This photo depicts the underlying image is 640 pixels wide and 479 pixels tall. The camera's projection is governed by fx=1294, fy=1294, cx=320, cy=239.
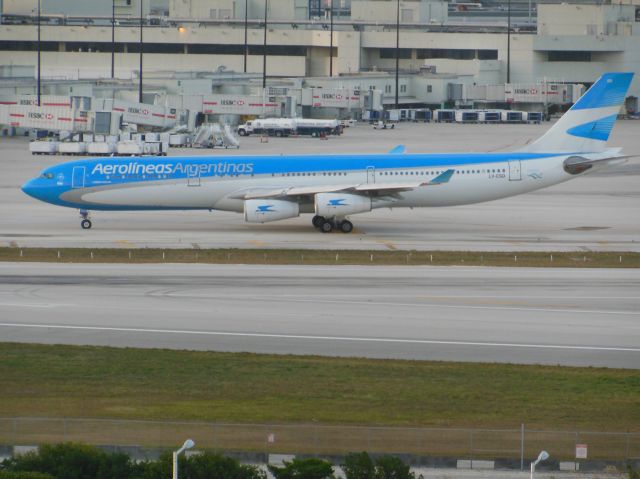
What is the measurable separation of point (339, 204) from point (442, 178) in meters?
4.95

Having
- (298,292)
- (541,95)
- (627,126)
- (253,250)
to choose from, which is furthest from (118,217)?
(541,95)

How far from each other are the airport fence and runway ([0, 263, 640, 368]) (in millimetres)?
7936

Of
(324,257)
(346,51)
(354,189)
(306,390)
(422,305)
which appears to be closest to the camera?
(306,390)

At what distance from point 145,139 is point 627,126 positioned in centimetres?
5720

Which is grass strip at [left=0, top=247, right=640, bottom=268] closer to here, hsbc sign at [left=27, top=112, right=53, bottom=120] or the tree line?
the tree line

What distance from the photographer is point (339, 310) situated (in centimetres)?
4153

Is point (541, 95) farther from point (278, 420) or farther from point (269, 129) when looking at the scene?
Answer: point (278, 420)

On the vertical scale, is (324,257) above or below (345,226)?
below

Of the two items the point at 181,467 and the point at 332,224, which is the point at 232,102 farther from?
the point at 181,467

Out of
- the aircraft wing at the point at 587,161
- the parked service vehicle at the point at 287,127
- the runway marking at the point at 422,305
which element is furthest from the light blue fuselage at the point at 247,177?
the parked service vehicle at the point at 287,127

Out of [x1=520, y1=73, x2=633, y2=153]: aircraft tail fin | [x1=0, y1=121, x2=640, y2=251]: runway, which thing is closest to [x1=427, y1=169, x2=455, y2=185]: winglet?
[x1=0, y1=121, x2=640, y2=251]: runway

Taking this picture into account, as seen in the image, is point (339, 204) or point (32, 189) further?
point (32, 189)

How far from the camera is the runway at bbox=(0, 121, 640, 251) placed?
187ft

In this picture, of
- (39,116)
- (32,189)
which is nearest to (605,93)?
(32,189)
